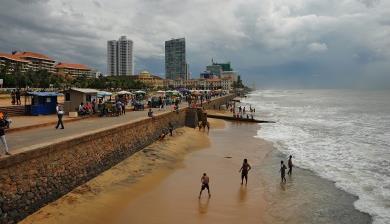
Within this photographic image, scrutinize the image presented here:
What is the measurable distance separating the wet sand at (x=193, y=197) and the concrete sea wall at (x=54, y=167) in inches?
13.5

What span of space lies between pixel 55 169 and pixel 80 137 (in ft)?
6.15

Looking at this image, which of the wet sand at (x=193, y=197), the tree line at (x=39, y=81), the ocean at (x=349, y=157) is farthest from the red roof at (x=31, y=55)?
the wet sand at (x=193, y=197)

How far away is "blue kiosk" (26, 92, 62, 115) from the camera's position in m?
22.5

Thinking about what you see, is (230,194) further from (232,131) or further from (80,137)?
(232,131)

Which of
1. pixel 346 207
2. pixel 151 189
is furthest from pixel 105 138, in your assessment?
pixel 346 207

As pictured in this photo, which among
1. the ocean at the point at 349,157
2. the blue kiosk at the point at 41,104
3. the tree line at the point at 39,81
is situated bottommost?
the ocean at the point at 349,157

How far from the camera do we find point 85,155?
13.8 metres

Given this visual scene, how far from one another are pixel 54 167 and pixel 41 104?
12360 millimetres

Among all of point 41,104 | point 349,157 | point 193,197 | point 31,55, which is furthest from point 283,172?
point 31,55

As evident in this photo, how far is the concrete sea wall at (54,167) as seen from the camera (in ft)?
31.9

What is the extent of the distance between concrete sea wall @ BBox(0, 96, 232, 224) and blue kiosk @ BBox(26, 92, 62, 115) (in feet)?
24.0

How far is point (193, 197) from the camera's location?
1372cm

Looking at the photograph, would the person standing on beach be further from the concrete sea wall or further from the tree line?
the tree line

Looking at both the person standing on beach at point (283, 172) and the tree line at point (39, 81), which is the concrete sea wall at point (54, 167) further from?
the tree line at point (39, 81)
